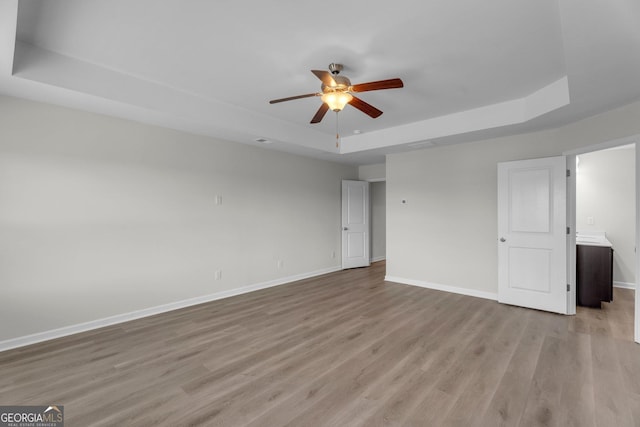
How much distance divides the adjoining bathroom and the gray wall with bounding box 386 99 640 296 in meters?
1.18

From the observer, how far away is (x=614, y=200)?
5.03m

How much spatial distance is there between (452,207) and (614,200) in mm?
2849

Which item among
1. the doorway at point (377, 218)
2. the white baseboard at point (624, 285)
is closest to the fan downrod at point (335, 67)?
the doorway at point (377, 218)

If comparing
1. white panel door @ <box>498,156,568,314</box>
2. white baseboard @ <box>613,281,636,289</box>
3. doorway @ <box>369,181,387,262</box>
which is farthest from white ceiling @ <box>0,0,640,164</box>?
doorway @ <box>369,181,387,262</box>

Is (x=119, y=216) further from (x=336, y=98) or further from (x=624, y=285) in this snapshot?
(x=624, y=285)

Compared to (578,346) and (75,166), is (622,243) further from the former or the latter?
(75,166)

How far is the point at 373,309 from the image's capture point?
401cm

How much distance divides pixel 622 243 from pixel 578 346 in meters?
3.43

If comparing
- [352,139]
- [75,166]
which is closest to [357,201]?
[352,139]

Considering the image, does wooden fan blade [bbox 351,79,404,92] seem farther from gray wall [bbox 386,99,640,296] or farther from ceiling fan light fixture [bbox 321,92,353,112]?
gray wall [bbox 386,99,640,296]

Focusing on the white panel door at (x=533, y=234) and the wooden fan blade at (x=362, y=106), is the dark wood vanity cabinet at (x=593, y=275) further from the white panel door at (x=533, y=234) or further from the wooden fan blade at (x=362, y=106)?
the wooden fan blade at (x=362, y=106)

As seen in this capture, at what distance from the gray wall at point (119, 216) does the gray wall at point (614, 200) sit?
5.57m

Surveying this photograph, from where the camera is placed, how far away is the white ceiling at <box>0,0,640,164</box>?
6.52 feet

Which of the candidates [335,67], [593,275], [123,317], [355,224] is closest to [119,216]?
[123,317]
